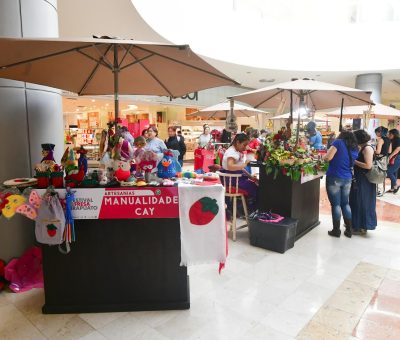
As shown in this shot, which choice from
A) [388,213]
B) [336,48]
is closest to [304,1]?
[336,48]

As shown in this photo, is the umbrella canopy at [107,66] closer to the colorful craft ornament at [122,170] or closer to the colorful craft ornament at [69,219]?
the colorful craft ornament at [122,170]

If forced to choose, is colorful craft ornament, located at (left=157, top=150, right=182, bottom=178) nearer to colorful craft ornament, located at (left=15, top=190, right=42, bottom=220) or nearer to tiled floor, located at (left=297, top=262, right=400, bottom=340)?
colorful craft ornament, located at (left=15, top=190, right=42, bottom=220)

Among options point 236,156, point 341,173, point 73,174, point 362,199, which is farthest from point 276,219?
point 73,174

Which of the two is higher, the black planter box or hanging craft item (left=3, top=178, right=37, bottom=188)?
hanging craft item (left=3, top=178, right=37, bottom=188)

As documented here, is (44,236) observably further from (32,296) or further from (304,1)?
(304,1)

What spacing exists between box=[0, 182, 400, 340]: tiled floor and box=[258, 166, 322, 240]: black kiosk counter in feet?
1.99

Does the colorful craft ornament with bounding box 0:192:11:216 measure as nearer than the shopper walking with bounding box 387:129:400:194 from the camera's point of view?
Yes

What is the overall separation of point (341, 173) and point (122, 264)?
3.03m

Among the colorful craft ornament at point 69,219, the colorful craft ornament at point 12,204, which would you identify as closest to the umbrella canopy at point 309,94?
the colorful craft ornament at point 69,219

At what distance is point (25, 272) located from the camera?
3.01m

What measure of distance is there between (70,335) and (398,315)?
8.41 feet

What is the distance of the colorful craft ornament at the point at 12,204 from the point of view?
226cm

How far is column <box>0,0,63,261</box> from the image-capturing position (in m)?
2.91

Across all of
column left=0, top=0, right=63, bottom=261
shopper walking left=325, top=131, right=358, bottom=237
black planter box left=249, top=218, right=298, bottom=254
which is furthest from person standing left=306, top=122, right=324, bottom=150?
column left=0, top=0, right=63, bottom=261
